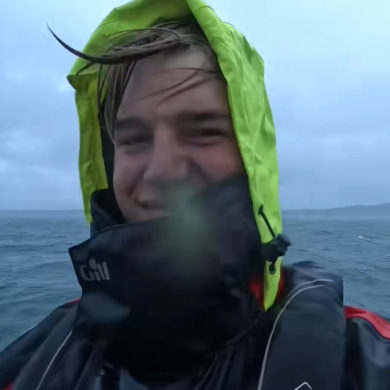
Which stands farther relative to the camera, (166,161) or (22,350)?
(22,350)

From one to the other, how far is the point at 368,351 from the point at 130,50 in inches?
45.4

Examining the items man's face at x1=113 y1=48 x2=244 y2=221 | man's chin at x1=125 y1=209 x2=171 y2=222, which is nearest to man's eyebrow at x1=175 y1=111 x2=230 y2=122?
man's face at x1=113 y1=48 x2=244 y2=221

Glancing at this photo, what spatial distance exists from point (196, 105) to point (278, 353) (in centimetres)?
76

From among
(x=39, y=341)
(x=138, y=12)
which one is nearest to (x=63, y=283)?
(x=39, y=341)

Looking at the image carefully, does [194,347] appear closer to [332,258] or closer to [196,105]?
[196,105]

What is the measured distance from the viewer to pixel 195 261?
1.16 metres

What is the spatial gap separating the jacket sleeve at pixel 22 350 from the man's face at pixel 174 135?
0.66m

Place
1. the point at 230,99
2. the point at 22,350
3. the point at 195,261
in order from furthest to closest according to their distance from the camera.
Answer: the point at 22,350 → the point at 230,99 → the point at 195,261

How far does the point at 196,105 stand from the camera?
1.31 metres

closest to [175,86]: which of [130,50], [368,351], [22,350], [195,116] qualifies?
[195,116]

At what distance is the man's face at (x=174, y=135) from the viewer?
1.29 meters

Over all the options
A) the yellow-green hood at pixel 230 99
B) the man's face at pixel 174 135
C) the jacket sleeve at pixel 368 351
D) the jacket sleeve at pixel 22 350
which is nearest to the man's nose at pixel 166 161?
the man's face at pixel 174 135

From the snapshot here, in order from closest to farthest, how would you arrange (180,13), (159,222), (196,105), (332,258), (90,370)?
(159,222), (196,105), (90,370), (180,13), (332,258)

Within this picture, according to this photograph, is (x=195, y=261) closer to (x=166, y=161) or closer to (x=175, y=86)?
(x=166, y=161)
